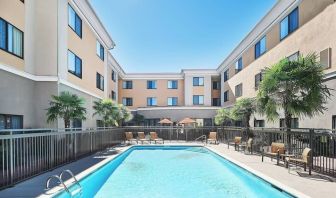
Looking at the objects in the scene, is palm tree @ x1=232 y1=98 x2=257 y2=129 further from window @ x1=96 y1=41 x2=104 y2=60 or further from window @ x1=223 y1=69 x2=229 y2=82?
window @ x1=223 y1=69 x2=229 y2=82

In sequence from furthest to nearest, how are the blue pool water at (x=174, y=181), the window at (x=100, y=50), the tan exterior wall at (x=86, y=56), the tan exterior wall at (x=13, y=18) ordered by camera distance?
the window at (x=100, y=50)
the tan exterior wall at (x=86, y=56)
the tan exterior wall at (x=13, y=18)
the blue pool water at (x=174, y=181)

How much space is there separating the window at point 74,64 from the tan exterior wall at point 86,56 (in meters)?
0.26

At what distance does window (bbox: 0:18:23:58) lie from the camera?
12.4 meters

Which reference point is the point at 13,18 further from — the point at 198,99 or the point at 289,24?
the point at 198,99

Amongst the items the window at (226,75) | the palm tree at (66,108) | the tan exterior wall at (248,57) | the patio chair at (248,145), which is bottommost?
the patio chair at (248,145)

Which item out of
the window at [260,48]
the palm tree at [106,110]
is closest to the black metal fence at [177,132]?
the palm tree at [106,110]

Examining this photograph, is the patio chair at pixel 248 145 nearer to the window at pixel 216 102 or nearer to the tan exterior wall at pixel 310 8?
the tan exterior wall at pixel 310 8

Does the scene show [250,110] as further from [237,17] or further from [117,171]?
[117,171]

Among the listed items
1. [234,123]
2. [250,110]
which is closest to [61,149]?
[250,110]

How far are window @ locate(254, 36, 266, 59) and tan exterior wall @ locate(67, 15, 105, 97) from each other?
13.4m

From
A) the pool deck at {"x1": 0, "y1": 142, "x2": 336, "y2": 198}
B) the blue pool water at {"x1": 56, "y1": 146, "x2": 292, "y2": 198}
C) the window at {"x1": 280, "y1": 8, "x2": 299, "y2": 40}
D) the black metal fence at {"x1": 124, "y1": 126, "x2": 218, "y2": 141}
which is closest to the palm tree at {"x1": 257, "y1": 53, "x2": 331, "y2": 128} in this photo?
the pool deck at {"x1": 0, "y1": 142, "x2": 336, "y2": 198}

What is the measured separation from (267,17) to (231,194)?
16.1 meters

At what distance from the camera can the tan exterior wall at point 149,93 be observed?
4181 cm

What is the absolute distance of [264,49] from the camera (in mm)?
22672
